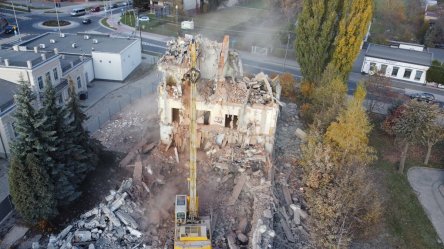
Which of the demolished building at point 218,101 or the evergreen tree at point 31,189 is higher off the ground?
the demolished building at point 218,101

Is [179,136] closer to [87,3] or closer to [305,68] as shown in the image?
[305,68]

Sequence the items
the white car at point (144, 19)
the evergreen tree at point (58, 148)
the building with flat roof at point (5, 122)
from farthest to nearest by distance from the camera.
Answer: the white car at point (144, 19), the building with flat roof at point (5, 122), the evergreen tree at point (58, 148)

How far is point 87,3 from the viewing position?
72000mm

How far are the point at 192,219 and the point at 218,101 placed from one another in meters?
9.01

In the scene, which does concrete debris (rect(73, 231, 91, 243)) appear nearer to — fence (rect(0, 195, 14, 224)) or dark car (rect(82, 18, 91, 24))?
fence (rect(0, 195, 14, 224))

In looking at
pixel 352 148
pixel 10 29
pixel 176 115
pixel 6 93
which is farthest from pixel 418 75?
pixel 10 29

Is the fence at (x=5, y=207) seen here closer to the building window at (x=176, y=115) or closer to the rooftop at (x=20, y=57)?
the building window at (x=176, y=115)

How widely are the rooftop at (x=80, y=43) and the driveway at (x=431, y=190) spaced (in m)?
30.8

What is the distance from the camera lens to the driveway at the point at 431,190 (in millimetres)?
24859

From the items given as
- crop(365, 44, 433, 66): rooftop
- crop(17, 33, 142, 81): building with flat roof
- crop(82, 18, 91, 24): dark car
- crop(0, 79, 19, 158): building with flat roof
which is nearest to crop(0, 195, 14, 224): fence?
crop(0, 79, 19, 158): building with flat roof

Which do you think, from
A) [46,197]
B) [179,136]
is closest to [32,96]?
[46,197]

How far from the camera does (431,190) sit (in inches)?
1078

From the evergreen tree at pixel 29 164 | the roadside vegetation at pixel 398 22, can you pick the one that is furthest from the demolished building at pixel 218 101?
the roadside vegetation at pixel 398 22

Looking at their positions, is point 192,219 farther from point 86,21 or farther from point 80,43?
point 86,21
